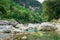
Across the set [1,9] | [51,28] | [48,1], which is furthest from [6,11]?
[51,28]

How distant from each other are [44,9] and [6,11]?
432 inches

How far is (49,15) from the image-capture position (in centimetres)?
6319

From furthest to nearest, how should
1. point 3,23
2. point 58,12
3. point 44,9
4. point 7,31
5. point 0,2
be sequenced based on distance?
point 44,9, point 58,12, point 0,2, point 3,23, point 7,31

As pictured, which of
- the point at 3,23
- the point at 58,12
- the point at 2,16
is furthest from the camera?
the point at 58,12

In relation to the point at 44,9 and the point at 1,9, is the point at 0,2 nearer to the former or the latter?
the point at 1,9

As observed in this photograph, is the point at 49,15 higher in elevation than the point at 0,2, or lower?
lower

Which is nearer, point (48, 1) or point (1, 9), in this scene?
point (1, 9)

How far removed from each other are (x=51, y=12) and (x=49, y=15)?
874 millimetres


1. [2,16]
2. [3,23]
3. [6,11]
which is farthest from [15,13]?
[3,23]

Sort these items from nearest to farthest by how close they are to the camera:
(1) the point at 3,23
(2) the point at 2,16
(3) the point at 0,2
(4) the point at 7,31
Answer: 1. (4) the point at 7,31
2. (1) the point at 3,23
3. (2) the point at 2,16
4. (3) the point at 0,2

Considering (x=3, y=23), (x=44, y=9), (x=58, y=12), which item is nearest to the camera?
(x=3, y=23)

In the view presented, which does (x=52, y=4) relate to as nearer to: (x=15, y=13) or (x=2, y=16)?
Answer: (x=15, y=13)

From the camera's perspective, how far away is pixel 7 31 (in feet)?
111

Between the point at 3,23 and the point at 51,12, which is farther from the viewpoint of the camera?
the point at 51,12
